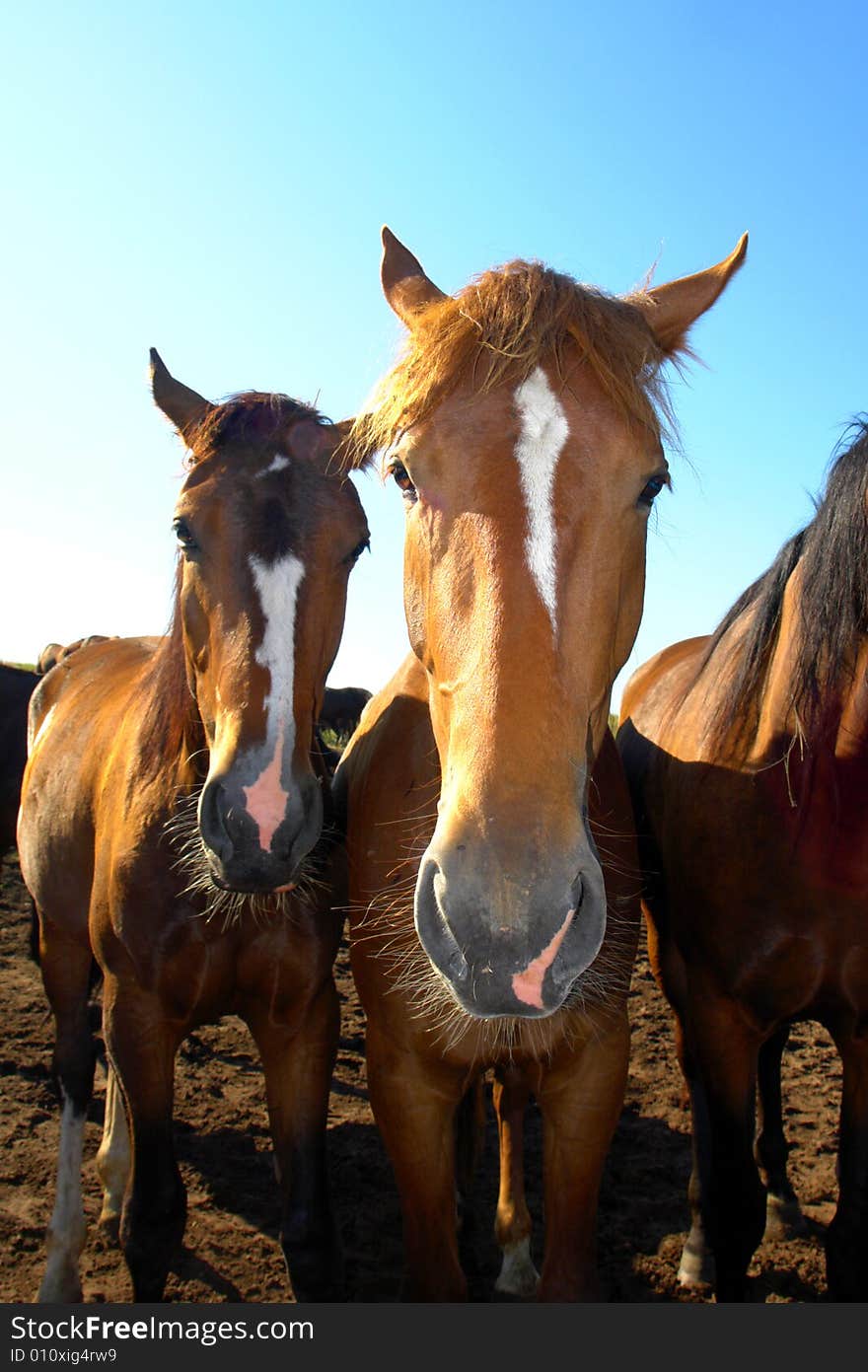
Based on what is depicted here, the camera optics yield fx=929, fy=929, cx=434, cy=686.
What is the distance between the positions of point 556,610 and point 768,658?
1735mm

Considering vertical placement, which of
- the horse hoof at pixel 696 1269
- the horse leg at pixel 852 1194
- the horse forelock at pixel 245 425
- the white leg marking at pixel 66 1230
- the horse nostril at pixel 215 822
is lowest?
the horse hoof at pixel 696 1269

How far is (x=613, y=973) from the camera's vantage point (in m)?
2.64

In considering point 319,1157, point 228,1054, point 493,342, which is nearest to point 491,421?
point 493,342

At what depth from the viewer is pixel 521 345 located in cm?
209

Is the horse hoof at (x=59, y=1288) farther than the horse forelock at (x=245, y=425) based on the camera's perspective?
Yes

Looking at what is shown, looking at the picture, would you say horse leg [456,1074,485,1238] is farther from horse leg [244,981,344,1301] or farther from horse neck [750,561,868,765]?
horse neck [750,561,868,765]

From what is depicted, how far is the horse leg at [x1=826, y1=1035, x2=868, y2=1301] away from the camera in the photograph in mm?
2936

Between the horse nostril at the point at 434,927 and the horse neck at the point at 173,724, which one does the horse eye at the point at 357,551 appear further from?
the horse nostril at the point at 434,927

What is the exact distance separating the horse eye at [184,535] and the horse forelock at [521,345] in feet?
2.96

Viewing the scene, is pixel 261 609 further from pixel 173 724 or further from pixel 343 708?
pixel 343 708

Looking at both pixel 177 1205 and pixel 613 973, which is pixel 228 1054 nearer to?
pixel 177 1205

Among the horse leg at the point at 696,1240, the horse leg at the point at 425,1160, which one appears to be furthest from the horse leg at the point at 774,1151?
the horse leg at the point at 425,1160

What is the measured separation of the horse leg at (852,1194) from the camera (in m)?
2.94

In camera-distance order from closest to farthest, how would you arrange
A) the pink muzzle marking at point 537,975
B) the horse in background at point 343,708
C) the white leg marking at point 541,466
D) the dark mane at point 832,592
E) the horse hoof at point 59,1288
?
1. the pink muzzle marking at point 537,975
2. the white leg marking at point 541,466
3. the dark mane at point 832,592
4. the horse hoof at point 59,1288
5. the horse in background at point 343,708
